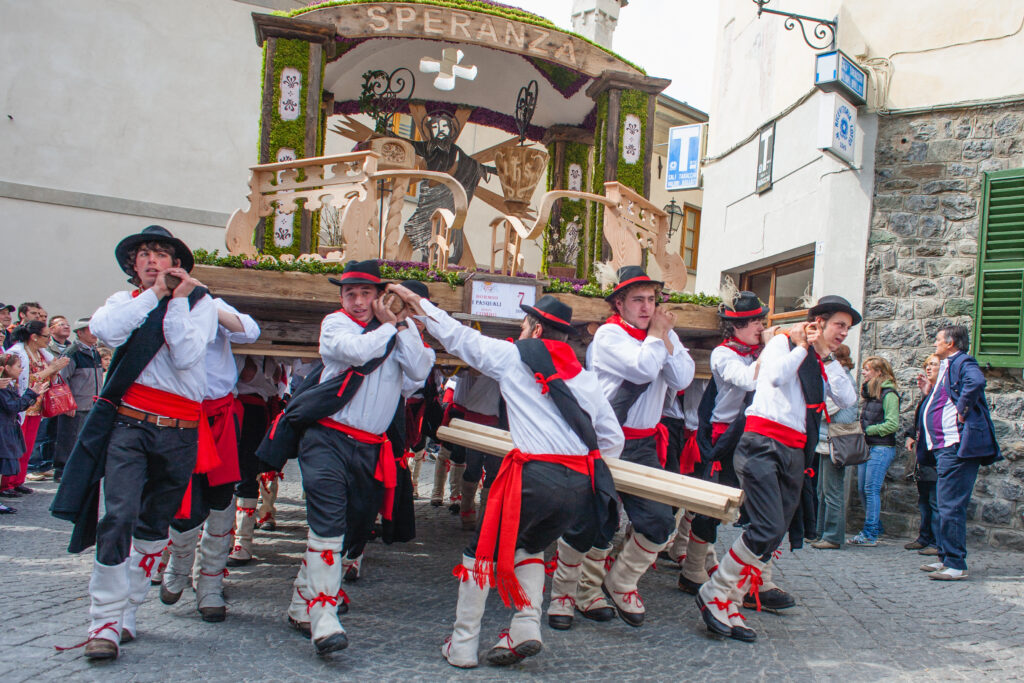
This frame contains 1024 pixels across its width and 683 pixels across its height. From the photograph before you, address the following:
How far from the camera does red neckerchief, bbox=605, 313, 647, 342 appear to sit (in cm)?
488

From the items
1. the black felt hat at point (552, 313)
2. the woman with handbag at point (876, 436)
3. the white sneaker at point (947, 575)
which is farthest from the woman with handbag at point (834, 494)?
the black felt hat at point (552, 313)

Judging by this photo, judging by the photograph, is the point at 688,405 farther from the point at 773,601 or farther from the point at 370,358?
the point at 370,358

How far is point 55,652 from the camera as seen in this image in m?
3.81

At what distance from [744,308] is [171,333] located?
349 centimetres

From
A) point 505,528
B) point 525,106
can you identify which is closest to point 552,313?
point 505,528

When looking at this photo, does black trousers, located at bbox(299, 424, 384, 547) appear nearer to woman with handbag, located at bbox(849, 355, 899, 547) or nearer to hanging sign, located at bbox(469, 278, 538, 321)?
hanging sign, located at bbox(469, 278, 538, 321)

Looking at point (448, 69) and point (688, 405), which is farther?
point (448, 69)

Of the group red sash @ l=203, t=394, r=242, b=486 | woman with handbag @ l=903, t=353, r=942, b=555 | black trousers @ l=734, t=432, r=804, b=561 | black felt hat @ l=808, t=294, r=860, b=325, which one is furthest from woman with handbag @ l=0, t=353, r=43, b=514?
woman with handbag @ l=903, t=353, r=942, b=555

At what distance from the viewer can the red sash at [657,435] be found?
5.01 metres

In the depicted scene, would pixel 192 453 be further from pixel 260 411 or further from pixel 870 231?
pixel 870 231

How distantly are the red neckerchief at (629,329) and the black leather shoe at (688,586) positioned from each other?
197cm

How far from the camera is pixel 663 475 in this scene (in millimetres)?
4324

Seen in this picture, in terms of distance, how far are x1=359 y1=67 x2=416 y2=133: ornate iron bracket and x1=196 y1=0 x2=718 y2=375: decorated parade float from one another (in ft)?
0.07

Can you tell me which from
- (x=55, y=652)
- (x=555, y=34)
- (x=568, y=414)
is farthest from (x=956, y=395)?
(x=55, y=652)
